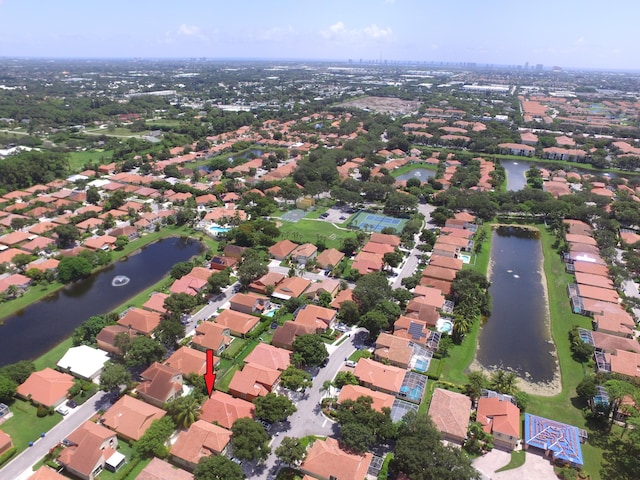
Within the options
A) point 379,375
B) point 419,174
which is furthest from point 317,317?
point 419,174

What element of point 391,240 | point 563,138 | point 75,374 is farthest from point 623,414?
point 563,138

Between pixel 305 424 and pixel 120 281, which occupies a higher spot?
pixel 120 281

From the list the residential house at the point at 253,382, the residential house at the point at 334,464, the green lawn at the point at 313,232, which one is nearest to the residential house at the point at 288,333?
the residential house at the point at 253,382

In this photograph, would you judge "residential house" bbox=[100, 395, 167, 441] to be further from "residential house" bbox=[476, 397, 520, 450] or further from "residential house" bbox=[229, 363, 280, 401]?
"residential house" bbox=[476, 397, 520, 450]

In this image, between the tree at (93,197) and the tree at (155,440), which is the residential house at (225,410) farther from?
the tree at (93,197)

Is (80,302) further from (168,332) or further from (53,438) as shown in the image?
(53,438)

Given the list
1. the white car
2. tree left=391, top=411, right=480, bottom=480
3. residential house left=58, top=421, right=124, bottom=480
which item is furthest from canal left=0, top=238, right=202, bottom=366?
tree left=391, top=411, right=480, bottom=480
